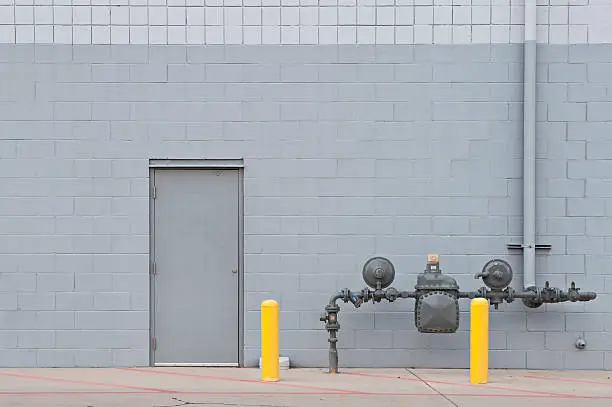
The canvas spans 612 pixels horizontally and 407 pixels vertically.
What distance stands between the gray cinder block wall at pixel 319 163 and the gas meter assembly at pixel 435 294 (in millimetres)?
359

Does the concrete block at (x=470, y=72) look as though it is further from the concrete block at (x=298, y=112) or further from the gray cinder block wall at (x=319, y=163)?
the concrete block at (x=298, y=112)

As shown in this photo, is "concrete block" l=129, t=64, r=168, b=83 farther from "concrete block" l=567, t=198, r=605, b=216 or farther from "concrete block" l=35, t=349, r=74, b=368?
"concrete block" l=567, t=198, r=605, b=216

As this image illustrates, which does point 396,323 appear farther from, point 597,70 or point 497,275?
point 597,70

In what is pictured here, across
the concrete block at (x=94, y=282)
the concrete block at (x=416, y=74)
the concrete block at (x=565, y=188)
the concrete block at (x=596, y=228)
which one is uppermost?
the concrete block at (x=416, y=74)

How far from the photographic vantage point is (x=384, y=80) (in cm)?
1259

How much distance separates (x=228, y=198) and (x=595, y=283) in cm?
468

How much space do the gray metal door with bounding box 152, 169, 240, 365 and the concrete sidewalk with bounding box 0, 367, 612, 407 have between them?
36 cm

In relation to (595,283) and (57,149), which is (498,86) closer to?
(595,283)

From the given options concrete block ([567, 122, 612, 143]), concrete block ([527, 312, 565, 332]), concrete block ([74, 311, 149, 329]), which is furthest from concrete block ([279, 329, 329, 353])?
concrete block ([567, 122, 612, 143])

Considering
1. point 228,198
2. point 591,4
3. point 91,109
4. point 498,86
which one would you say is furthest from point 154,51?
point 591,4

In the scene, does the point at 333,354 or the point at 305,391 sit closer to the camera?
the point at 305,391

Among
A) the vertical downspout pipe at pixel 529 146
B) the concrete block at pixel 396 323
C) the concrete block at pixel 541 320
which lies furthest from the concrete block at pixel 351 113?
the concrete block at pixel 541 320

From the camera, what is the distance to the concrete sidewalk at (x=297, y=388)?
10.3 m

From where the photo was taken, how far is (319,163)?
1258 centimetres
